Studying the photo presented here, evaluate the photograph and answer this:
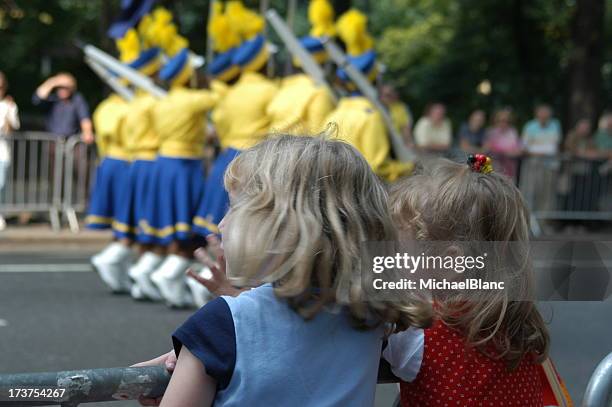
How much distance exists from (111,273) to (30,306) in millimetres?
671

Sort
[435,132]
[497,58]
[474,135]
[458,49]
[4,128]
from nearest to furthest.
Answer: [4,128] < [435,132] < [474,135] < [497,58] < [458,49]

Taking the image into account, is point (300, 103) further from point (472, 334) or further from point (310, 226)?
point (310, 226)

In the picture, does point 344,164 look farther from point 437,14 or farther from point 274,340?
point 437,14

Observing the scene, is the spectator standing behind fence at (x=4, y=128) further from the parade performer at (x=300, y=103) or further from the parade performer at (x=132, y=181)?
the parade performer at (x=300, y=103)

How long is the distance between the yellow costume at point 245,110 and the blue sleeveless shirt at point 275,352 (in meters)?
5.00

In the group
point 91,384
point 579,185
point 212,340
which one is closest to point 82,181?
point 579,185

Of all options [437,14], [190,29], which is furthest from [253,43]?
[437,14]

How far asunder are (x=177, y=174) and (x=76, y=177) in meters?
5.22

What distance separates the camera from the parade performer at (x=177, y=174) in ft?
23.2

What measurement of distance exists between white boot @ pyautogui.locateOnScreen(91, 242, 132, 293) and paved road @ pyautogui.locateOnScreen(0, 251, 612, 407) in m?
0.11

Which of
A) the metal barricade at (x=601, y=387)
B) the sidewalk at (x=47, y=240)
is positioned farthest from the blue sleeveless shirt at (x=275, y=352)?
the sidewalk at (x=47, y=240)

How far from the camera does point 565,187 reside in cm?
1243

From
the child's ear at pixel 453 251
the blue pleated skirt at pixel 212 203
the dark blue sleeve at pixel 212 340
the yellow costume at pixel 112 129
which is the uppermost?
the child's ear at pixel 453 251

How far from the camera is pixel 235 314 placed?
175 cm
